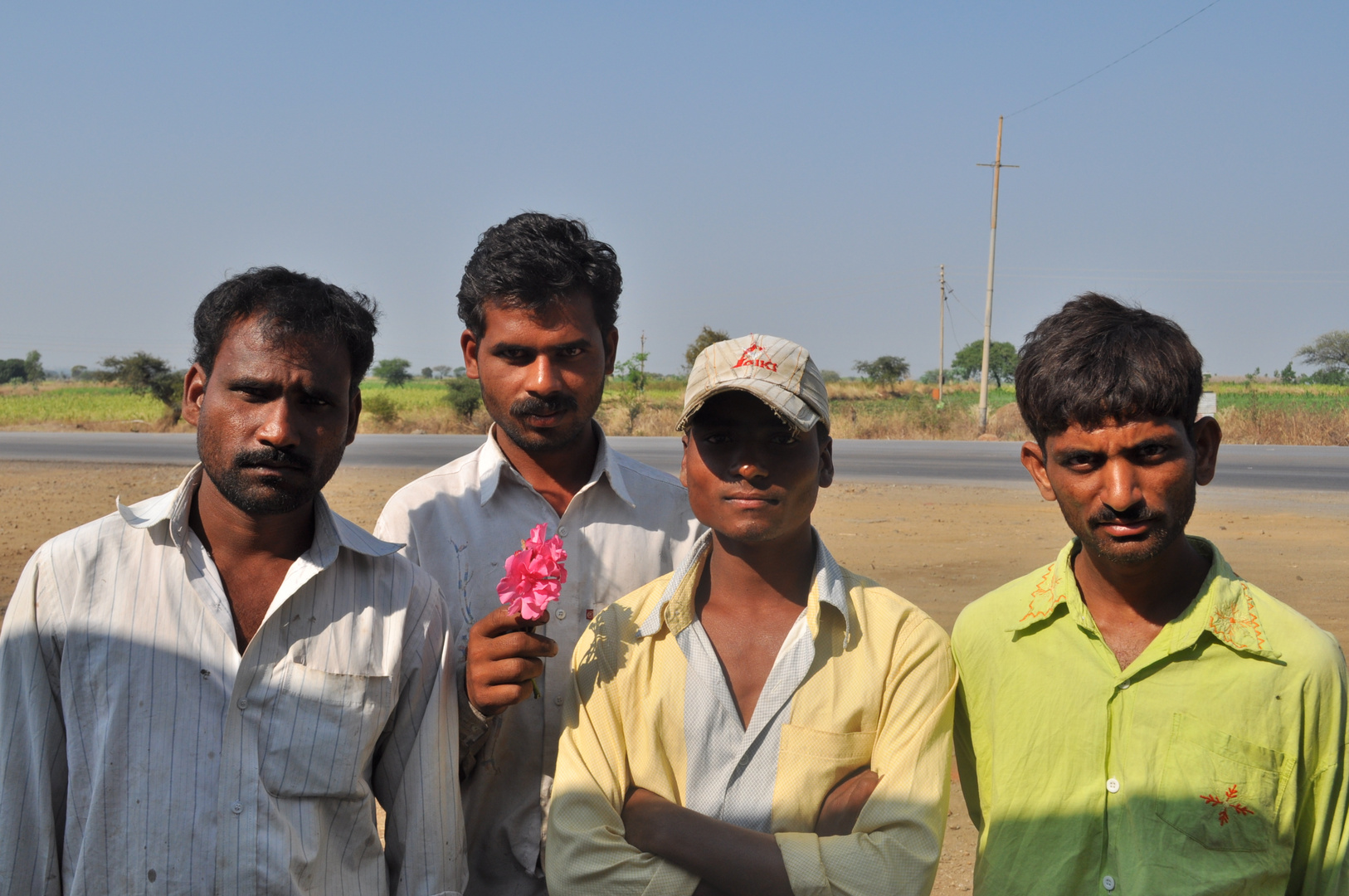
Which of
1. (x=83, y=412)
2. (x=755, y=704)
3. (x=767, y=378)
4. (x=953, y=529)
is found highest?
(x=767, y=378)

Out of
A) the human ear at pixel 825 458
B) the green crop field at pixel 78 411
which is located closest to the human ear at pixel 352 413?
the human ear at pixel 825 458

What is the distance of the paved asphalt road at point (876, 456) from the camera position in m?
15.9

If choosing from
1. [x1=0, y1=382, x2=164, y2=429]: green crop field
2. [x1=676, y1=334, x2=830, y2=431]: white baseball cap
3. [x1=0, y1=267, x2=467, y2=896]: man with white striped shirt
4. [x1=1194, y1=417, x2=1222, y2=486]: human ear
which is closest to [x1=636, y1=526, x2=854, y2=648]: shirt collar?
[x1=676, y1=334, x2=830, y2=431]: white baseball cap

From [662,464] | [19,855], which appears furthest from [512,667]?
[662,464]

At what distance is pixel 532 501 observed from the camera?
2.66 m

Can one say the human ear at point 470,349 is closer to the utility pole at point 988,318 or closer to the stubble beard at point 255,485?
the stubble beard at point 255,485

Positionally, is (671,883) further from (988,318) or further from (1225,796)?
(988,318)

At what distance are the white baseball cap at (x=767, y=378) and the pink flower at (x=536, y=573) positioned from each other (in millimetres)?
418

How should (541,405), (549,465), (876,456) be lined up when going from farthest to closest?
(876,456), (549,465), (541,405)

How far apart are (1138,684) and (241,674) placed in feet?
6.06

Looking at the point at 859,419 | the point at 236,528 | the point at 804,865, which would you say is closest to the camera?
the point at 804,865

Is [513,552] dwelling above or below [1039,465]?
below

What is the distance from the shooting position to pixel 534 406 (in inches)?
104

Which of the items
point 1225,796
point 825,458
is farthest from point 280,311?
point 1225,796
